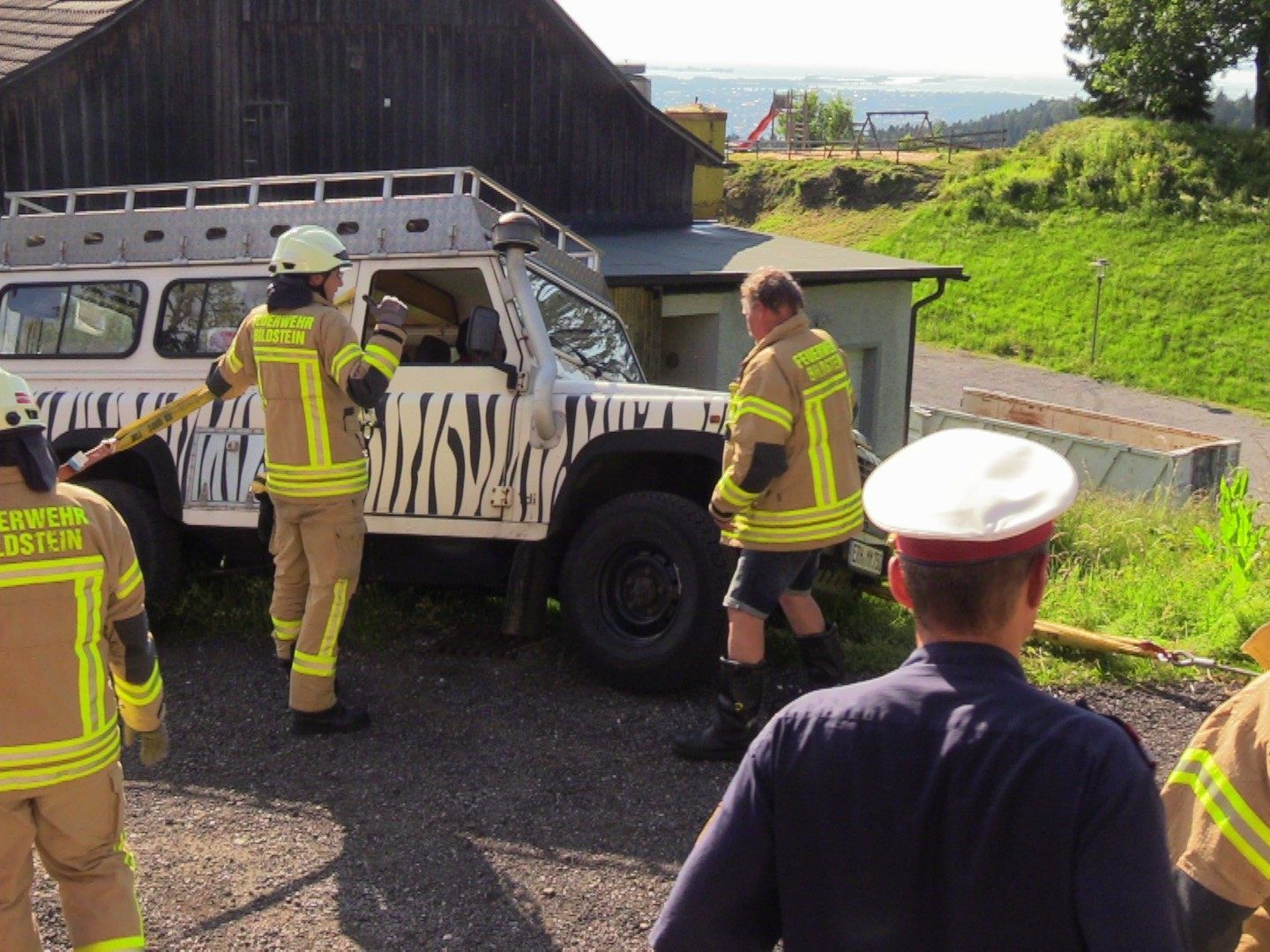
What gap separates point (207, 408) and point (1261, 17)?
44206mm

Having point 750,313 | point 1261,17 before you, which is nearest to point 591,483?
point 750,313

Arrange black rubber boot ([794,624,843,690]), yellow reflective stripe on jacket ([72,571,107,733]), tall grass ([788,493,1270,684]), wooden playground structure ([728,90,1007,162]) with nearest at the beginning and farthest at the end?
yellow reflective stripe on jacket ([72,571,107,733])
black rubber boot ([794,624,843,690])
tall grass ([788,493,1270,684])
wooden playground structure ([728,90,1007,162])

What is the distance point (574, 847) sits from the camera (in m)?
4.96

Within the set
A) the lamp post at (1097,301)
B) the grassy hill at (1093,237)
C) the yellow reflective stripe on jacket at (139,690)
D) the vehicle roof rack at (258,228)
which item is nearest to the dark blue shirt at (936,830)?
the yellow reflective stripe on jacket at (139,690)

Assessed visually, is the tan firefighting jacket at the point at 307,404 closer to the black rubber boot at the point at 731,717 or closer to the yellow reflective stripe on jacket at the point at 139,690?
the black rubber boot at the point at 731,717

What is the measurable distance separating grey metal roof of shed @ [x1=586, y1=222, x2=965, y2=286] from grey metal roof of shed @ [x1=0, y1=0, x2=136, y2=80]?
15.7 ft

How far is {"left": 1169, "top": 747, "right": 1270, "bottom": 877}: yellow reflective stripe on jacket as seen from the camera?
2170 mm

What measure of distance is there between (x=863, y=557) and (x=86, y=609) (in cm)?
373

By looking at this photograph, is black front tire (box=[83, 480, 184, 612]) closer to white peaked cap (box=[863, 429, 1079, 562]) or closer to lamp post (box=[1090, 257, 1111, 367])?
white peaked cap (box=[863, 429, 1079, 562])

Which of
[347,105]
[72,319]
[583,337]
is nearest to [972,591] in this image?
[583,337]

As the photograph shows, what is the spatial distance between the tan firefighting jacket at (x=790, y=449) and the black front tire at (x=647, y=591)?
53 cm

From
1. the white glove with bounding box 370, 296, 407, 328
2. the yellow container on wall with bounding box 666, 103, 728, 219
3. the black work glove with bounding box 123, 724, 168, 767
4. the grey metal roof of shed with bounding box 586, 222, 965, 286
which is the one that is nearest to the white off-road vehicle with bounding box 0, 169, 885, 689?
the white glove with bounding box 370, 296, 407, 328

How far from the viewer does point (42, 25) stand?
1274 centimetres

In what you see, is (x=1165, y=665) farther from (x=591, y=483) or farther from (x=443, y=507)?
(x=443, y=507)
